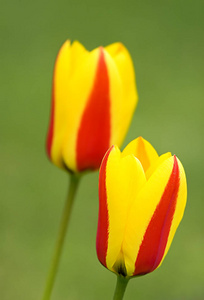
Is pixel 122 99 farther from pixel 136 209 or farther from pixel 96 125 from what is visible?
pixel 136 209

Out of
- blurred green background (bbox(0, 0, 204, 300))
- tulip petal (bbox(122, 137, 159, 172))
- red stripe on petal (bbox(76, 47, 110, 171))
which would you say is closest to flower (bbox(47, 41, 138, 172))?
red stripe on petal (bbox(76, 47, 110, 171))

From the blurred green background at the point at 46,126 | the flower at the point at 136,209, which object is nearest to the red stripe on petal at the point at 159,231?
the flower at the point at 136,209

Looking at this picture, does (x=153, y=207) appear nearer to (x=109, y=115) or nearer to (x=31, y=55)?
(x=109, y=115)

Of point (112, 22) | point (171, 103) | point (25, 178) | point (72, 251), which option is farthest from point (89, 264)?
point (112, 22)

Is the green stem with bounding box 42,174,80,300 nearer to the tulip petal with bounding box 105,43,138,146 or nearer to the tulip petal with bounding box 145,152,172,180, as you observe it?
the tulip petal with bounding box 105,43,138,146

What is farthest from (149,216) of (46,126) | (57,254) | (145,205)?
(46,126)

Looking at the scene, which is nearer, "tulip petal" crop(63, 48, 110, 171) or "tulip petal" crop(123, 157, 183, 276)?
"tulip petal" crop(123, 157, 183, 276)

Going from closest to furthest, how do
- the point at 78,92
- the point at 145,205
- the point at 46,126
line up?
the point at 145,205, the point at 78,92, the point at 46,126

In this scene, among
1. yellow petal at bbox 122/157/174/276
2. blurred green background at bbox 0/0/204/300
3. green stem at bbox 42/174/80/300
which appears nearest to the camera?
yellow petal at bbox 122/157/174/276
